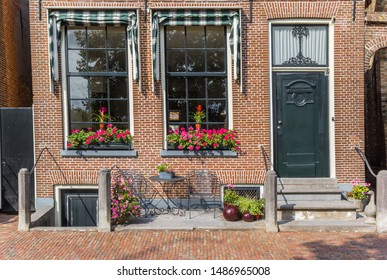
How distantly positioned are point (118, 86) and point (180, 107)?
1.63 metres

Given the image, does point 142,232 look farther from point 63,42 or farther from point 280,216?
point 63,42

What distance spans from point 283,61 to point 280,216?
3.81 metres

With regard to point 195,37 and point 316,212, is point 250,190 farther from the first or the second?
point 195,37

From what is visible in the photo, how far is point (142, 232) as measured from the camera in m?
6.78

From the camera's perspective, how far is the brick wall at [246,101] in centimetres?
827

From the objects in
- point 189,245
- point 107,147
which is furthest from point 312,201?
point 107,147

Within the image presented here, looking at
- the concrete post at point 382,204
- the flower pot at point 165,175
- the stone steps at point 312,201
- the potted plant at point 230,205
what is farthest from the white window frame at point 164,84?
the concrete post at point 382,204

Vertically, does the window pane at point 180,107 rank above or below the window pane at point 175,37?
below

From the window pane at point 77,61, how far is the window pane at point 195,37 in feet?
8.66

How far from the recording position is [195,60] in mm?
8555

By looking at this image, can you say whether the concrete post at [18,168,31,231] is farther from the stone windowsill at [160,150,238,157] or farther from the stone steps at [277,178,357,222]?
the stone steps at [277,178,357,222]

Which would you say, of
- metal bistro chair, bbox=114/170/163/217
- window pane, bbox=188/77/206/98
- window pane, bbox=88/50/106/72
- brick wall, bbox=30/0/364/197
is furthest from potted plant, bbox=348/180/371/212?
window pane, bbox=88/50/106/72

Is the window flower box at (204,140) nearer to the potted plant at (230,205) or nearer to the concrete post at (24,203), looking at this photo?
the potted plant at (230,205)

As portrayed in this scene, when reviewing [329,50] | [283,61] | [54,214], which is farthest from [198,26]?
[54,214]
